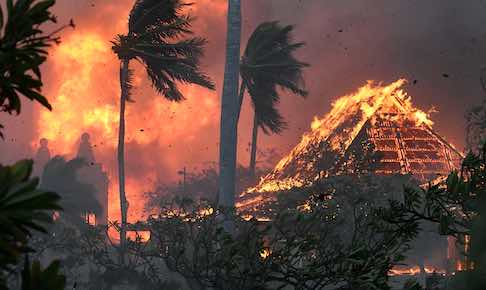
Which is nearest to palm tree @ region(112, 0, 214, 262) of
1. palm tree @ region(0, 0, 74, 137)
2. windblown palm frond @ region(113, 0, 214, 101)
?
windblown palm frond @ region(113, 0, 214, 101)

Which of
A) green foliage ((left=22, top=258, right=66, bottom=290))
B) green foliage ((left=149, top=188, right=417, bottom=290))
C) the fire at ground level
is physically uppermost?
the fire at ground level

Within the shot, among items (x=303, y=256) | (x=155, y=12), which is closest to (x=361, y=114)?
(x=155, y=12)

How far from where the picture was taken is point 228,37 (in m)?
26.5

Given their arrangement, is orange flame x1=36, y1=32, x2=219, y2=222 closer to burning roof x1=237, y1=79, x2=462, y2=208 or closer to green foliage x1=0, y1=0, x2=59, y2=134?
burning roof x1=237, y1=79, x2=462, y2=208

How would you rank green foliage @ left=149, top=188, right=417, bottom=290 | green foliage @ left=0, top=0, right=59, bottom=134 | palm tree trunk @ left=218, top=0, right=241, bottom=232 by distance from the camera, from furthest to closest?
palm tree trunk @ left=218, top=0, right=241, bottom=232
green foliage @ left=149, top=188, right=417, bottom=290
green foliage @ left=0, top=0, right=59, bottom=134

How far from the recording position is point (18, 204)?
247cm

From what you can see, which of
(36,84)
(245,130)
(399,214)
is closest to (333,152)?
(399,214)

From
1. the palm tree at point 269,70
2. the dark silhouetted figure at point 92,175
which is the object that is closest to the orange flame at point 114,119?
the dark silhouetted figure at point 92,175

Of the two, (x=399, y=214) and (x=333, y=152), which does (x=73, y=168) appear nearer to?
(x=333, y=152)

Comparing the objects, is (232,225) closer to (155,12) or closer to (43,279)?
(155,12)

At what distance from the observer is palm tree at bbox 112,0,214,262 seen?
98.8 ft

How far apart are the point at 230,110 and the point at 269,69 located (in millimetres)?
17569

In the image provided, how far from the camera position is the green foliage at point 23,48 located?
9.12 ft

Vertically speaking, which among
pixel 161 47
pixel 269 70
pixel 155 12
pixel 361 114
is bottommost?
pixel 361 114
